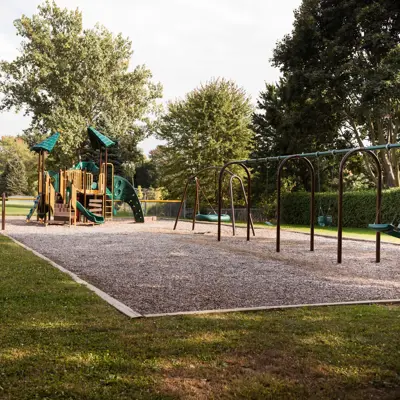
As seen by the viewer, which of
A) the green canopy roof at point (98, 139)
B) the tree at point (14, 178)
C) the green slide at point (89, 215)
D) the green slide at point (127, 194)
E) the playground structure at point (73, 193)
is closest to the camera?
the green slide at point (89, 215)

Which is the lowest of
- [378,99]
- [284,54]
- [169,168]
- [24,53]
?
[169,168]

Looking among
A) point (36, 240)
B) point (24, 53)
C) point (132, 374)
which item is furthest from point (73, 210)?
point (24, 53)

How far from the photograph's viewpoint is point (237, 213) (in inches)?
1248

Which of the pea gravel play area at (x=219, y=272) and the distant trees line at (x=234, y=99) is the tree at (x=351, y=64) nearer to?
the distant trees line at (x=234, y=99)

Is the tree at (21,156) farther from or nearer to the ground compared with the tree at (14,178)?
farther from the ground

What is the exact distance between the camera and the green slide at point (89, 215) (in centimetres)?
2125

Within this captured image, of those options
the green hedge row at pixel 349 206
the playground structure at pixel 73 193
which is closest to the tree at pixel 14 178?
the playground structure at pixel 73 193

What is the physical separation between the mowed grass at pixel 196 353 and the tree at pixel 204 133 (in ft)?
99.6

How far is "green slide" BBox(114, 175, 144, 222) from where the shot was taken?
24094 millimetres

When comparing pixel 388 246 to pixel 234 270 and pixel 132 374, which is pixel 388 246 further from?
pixel 132 374

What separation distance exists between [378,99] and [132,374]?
21.4m

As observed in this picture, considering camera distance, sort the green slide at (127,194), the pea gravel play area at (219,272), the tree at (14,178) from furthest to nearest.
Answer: the tree at (14,178)
the green slide at (127,194)
the pea gravel play area at (219,272)

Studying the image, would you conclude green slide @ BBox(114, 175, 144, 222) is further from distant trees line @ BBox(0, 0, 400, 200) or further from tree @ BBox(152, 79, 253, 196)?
tree @ BBox(152, 79, 253, 196)

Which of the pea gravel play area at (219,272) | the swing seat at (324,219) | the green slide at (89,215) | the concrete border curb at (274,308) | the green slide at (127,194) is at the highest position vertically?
the green slide at (127,194)
